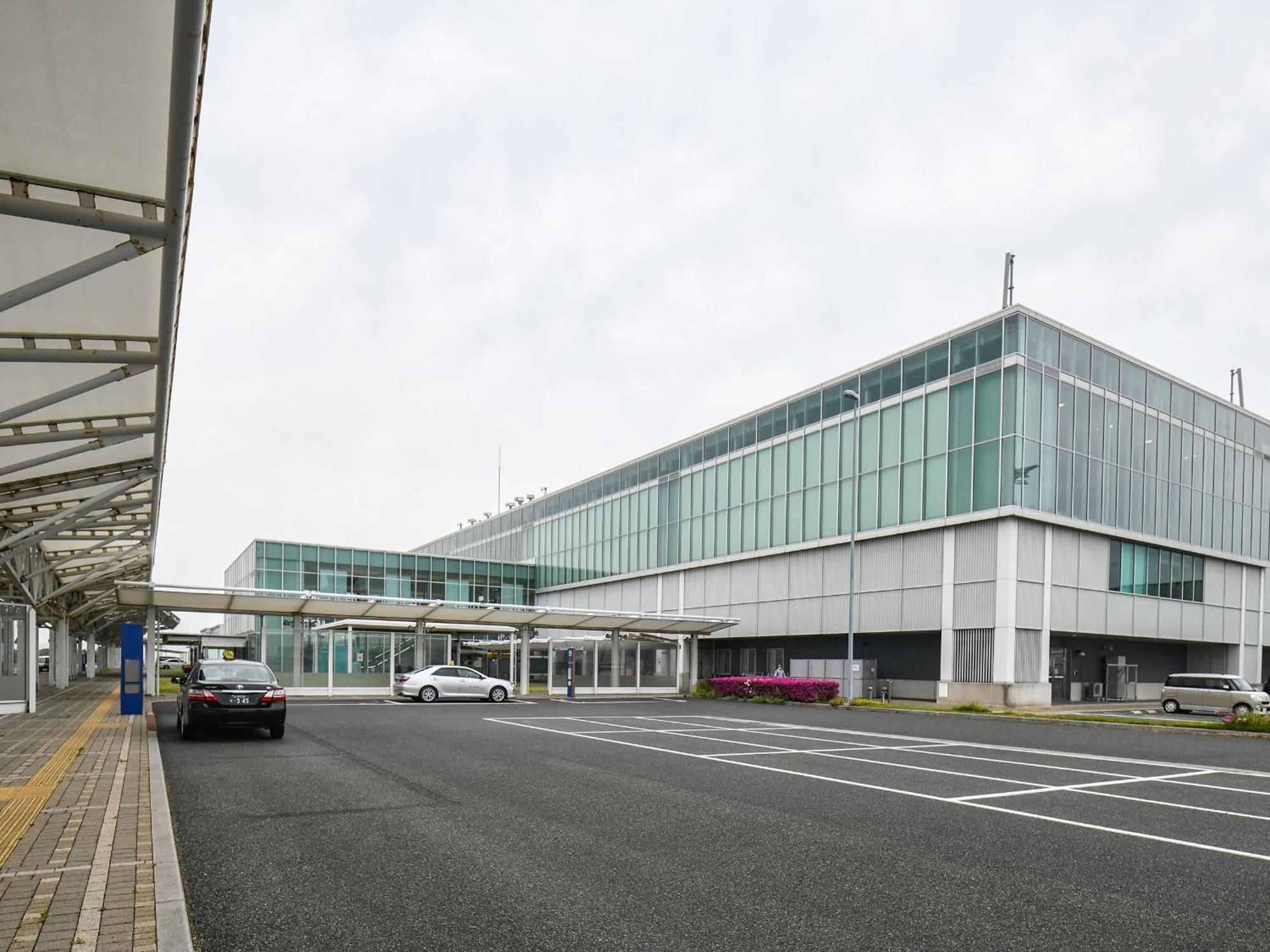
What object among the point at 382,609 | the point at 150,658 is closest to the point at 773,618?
the point at 382,609

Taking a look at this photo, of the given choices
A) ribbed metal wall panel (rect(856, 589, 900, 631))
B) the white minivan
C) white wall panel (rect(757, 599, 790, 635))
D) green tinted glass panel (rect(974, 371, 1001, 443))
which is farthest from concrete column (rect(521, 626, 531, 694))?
the white minivan

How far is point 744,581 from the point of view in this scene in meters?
49.0

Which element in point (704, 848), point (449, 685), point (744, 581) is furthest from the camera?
point (744, 581)

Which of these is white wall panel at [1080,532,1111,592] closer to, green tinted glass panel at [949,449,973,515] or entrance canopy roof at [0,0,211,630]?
green tinted glass panel at [949,449,973,515]

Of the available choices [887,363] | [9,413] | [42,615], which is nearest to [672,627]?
[887,363]

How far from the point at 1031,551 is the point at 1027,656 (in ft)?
12.8

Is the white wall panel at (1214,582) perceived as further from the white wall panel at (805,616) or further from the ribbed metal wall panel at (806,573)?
the white wall panel at (805,616)

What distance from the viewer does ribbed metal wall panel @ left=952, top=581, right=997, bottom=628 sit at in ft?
115

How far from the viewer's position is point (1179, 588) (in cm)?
4241

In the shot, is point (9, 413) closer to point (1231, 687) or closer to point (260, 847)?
point (260, 847)

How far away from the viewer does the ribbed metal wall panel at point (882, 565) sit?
1559 inches

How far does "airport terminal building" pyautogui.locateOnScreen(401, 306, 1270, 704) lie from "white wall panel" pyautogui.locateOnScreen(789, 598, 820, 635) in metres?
0.09

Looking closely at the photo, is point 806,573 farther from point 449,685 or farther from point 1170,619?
point 449,685

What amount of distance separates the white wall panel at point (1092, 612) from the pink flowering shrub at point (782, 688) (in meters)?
10.2
